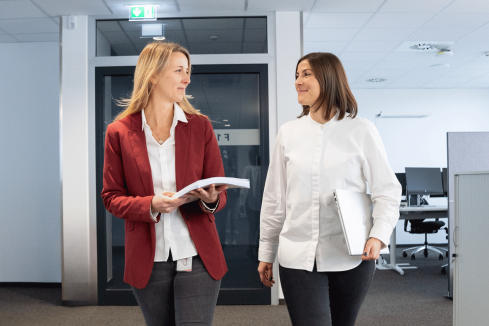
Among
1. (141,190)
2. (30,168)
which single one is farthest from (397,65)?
(141,190)

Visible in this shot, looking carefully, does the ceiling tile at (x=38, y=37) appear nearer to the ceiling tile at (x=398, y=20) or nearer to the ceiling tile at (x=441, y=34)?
the ceiling tile at (x=398, y=20)

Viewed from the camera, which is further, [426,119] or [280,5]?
[426,119]

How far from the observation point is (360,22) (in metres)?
4.20

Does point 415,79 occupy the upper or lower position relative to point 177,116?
upper

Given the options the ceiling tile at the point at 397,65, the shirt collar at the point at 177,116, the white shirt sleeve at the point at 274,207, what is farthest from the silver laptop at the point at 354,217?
the ceiling tile at the point at 397,65

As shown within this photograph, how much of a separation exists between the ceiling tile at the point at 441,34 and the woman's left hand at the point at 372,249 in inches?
151

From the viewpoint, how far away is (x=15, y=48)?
14.9ft

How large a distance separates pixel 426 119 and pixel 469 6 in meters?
3.95

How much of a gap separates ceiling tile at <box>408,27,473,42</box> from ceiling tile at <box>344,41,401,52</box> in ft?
0.88

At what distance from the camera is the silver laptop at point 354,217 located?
1235mm

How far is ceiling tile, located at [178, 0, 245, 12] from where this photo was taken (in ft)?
11.8

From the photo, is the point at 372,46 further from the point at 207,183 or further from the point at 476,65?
the point at 207,183

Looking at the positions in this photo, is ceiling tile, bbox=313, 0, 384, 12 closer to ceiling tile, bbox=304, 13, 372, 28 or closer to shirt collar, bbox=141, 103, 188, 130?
ceiling tile, bbox=304, 13, 372, 28

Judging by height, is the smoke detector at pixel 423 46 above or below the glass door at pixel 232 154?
above
